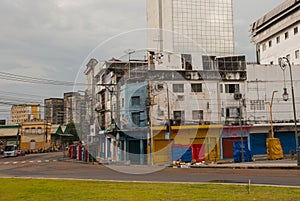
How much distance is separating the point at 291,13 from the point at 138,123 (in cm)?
3327

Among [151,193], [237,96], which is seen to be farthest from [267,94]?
[151,193]

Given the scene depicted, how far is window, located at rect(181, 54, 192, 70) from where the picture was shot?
1688 inches

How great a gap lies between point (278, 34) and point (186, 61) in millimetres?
22269

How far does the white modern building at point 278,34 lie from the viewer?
55.0 m

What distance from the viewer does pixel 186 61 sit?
45438 millimetres

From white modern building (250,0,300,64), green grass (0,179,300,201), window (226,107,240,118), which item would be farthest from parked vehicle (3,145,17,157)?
green grass (0,179,300,201)

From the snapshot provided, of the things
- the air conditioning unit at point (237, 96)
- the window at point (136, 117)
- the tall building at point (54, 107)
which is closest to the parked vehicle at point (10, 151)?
the tall building at point (54, 107)

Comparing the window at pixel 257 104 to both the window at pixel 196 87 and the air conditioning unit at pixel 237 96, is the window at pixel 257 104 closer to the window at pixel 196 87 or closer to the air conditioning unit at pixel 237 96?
the air conditioning unit at pixel 237 96

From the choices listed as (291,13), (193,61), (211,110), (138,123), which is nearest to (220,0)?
(193,61)

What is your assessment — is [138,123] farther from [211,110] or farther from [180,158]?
[211,110]

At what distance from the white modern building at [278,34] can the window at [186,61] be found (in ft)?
59.7

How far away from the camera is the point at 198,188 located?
48.9ft

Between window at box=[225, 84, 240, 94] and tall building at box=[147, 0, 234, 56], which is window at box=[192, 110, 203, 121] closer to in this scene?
tall building at box=[147, 0, 234, 56]

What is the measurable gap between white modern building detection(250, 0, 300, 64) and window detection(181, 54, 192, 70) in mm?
18191
